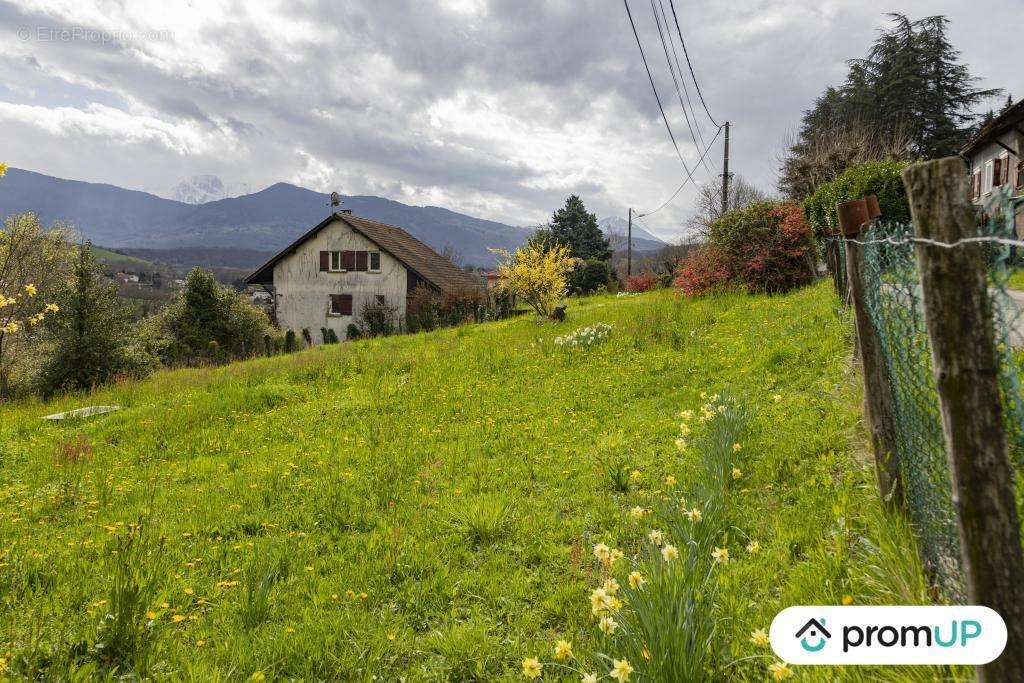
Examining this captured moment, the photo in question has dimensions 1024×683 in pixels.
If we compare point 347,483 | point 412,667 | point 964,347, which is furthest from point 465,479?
point 964,347

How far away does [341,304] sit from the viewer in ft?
111

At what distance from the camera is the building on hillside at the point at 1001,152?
18500 mm

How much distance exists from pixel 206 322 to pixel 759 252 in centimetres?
2997

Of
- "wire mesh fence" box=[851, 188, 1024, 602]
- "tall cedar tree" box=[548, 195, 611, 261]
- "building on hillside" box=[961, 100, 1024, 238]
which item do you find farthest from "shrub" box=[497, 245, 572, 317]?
"tall cedar tree" box=[548, 195, 611, 261]

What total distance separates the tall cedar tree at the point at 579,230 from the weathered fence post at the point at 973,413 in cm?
4861

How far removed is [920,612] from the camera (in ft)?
5.73

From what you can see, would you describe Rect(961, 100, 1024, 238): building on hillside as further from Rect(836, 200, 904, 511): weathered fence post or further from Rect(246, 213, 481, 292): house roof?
Rect(246, 213, 481, 292): house roof

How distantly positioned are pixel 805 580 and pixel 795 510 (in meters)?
0.96

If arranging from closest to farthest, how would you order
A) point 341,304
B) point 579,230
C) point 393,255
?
point 393,255 → point 341,304 → point 579,230

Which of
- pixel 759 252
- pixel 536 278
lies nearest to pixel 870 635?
pixel 759 252

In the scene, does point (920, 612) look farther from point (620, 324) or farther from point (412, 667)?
point (620, 324)

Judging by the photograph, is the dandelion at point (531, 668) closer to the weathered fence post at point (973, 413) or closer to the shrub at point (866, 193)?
the weathered fence post at point (973, 413)

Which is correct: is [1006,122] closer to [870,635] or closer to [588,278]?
[588,278]

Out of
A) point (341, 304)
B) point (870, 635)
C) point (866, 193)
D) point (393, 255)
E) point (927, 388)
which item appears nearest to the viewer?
point (870, 635)
